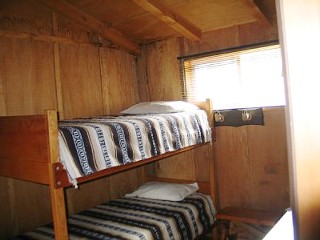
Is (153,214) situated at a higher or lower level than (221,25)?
lower

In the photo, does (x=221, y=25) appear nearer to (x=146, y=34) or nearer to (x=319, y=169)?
(x=146, y=34)

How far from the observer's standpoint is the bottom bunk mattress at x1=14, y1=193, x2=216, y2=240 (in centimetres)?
204

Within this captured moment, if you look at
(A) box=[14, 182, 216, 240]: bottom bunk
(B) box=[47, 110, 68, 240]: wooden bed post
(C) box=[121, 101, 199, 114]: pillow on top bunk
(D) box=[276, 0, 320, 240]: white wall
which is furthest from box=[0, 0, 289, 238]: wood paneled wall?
(D) box=[276, 0, 320, 240]: white wall

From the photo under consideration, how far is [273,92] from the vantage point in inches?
103

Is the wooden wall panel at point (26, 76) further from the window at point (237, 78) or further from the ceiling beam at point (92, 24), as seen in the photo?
the window at point (237, 78)

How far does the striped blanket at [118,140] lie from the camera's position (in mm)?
1522

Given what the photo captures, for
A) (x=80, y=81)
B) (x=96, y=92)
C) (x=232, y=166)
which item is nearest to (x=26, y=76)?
(x=80, y=81)

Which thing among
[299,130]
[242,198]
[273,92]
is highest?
[273,92]

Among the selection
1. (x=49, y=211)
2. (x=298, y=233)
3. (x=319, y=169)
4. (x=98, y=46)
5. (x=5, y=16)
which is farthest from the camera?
(x=98, y=46)

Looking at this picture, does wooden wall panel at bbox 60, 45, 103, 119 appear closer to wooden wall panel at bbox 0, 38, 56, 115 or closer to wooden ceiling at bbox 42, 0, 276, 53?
wooden wall panel at bbox 0, 38, 56, 115

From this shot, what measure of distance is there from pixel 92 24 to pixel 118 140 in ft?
5.09

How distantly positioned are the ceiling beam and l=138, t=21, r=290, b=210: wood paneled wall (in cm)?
38

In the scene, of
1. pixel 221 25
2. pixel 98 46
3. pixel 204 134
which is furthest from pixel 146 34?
pixel 204 134

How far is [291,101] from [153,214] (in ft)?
6.17
